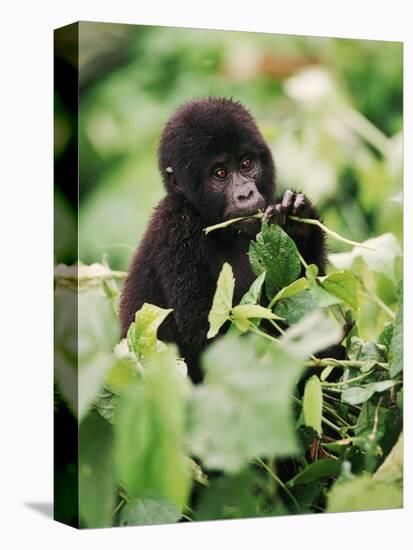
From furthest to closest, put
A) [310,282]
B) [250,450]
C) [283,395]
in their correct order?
[310,282] < [250,450] < [283,395]

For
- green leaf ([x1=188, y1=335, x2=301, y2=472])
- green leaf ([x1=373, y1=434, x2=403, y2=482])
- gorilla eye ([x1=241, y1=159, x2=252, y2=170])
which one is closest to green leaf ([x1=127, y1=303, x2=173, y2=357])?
gorilla eye ([x1=241, y1=159, x2=252, y2=170])

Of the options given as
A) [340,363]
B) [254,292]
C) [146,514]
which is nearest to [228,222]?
[254,292]

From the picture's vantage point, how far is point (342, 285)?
3.07 metres

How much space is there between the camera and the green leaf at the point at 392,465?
3256 millimetres

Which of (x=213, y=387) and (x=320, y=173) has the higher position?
(x=320, y=173)

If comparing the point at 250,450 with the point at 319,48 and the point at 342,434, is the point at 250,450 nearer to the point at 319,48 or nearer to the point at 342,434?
the point at 342,434

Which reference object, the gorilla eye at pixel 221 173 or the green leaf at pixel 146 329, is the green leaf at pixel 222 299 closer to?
the green leaf at pixel 146 329

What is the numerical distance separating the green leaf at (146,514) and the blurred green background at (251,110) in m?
0.77

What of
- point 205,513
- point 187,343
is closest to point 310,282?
point 187,343

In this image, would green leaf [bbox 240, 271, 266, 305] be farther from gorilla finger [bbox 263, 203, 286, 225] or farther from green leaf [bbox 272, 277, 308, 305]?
gorilla finger [bbox 263, 203, 286, 225]

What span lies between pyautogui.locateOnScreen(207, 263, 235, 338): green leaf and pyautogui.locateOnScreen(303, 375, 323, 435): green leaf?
327 mm

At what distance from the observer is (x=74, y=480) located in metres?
3.02

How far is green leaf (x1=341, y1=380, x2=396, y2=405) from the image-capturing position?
3.10 m

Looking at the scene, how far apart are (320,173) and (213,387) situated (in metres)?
1.86
